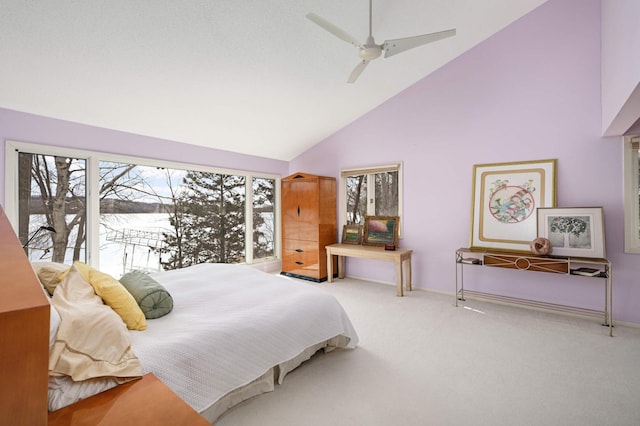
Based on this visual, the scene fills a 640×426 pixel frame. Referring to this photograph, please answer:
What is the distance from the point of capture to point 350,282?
4.63 meters

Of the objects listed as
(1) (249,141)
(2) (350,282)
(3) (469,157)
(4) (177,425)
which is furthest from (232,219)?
(4) (177,425)

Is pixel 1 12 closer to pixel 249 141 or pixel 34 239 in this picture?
pixel 34 239

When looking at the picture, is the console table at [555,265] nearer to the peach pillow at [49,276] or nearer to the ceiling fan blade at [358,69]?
the ceiling fan blade at [358,69]

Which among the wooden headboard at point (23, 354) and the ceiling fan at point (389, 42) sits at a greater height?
the ceiling fan at point (389, 42)

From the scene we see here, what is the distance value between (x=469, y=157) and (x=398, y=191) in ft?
3.51

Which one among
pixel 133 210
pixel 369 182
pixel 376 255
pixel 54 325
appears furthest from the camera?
pixel 369 182

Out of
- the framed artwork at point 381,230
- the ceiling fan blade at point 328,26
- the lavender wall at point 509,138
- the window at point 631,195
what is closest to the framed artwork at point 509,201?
the lavender wall at point 509,138

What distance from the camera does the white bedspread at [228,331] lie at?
1468mm

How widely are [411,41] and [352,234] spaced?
10.2 ft

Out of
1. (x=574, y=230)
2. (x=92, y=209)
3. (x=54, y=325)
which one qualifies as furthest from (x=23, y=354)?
(x=574, y=230)

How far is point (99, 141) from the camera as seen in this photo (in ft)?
10.9

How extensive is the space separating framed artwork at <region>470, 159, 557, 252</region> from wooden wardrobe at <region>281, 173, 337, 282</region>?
7.17ft

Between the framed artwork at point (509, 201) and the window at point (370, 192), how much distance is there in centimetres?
109

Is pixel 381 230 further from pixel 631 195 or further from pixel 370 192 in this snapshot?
pixel 631 195
